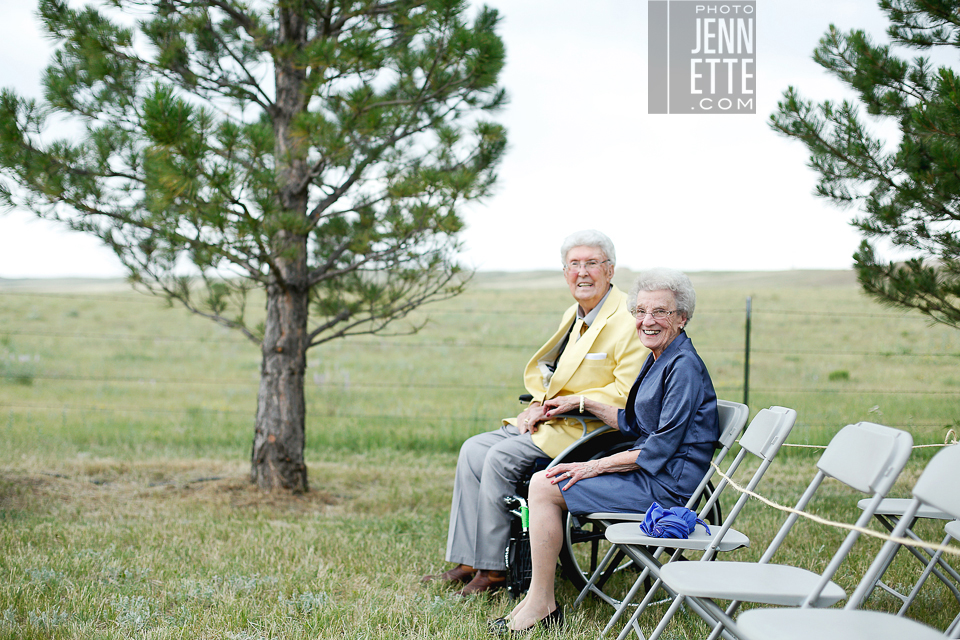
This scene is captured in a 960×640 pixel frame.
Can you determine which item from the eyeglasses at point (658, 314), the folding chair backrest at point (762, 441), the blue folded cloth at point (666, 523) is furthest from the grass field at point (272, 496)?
the eyeglasses at point (658, 314)

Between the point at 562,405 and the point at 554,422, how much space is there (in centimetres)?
12

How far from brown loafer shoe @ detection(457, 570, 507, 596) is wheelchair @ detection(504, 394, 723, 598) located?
62 millimetres

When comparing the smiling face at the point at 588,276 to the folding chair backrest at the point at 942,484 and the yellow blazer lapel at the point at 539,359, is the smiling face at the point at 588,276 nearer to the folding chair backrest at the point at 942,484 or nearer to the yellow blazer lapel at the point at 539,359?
the yellow blazer lapel at the point at 539,359

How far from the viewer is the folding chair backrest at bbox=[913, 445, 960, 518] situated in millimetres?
1626

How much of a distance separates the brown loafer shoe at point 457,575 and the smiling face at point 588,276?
1.22m

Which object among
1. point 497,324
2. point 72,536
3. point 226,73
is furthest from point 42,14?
point 497,324

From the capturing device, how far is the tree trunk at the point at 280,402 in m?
4.77

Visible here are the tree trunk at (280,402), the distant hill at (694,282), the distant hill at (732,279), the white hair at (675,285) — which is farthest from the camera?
the distant hill at (732,279)

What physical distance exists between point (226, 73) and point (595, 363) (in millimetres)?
3548

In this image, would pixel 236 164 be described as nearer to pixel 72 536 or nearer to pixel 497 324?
pixel 72 536

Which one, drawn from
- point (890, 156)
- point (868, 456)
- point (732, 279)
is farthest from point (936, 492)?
point (732, 279)

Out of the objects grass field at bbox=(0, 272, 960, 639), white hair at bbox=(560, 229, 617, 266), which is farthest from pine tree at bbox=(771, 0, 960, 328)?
white hair at bbox=(560, 229, 617, 266)

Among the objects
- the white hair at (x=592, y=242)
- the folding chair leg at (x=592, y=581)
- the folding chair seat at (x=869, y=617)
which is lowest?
the folding chair leg at (x=592, y=581)

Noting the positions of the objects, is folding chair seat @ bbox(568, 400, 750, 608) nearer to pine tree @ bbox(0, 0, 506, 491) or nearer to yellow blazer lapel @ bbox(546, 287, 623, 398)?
yellow blazer lapel @ bbox(546, 287, 623, 398)
